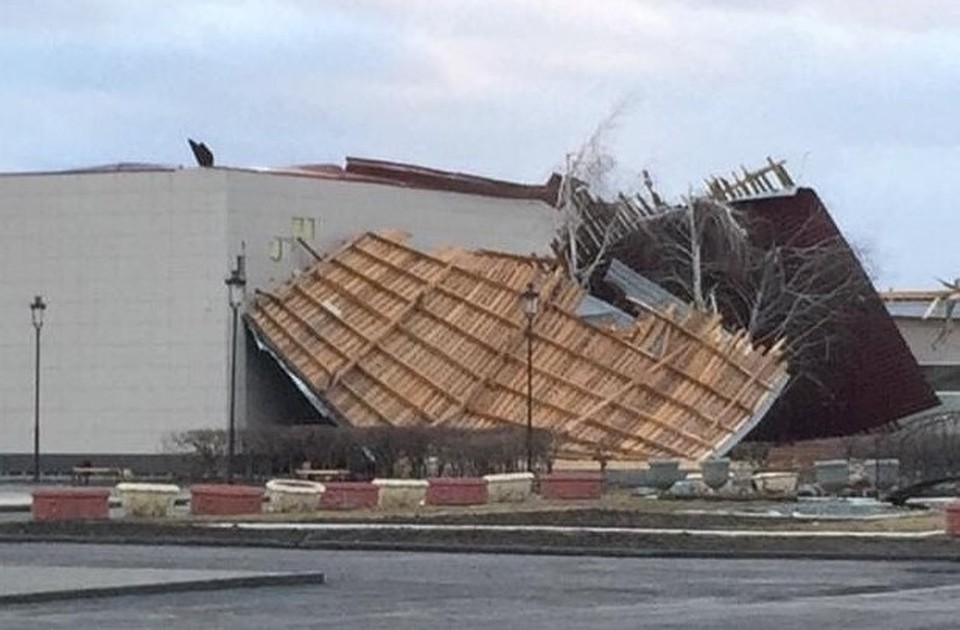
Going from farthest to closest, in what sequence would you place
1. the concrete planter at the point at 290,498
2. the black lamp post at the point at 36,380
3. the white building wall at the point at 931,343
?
the white building wall at the point at 931,343 → the black lamp post at the point at 36,380 → the concrete planter at the point at 290,498

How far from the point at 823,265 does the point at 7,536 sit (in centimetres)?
4168

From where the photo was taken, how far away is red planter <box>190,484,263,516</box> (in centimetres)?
4094

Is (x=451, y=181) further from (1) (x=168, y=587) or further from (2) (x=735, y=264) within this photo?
(1) (x=168, y=587)

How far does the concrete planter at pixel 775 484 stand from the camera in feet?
159

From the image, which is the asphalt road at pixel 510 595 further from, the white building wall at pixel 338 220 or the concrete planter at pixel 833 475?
the white building wall at pixel 338 220

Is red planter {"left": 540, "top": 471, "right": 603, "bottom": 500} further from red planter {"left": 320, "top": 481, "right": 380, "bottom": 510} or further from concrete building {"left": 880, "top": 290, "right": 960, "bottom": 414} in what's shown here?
concrete building {"left": 880, "top": 290, "right": 960, "bottom": 414}

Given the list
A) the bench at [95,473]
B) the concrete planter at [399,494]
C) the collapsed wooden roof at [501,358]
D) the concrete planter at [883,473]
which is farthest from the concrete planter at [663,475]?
the bench at [95,473]

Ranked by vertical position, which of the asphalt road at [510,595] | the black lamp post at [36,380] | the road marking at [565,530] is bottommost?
the asphalt road at [510,595]

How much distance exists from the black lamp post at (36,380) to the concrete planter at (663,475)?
1852cm

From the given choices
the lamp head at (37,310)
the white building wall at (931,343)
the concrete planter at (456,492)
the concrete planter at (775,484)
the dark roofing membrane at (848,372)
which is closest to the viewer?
A: the concrete planter at (456,492)

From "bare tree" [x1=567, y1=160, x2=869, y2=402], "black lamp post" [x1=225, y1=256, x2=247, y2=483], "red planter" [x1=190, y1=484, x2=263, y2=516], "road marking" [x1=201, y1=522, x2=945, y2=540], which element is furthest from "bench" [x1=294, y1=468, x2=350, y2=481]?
"bare tree" [x1=567, y1=160, x2=869, y2=402]

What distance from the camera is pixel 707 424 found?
197ft

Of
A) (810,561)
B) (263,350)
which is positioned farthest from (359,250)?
(810,561)

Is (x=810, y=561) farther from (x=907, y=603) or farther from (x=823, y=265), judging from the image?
(x=823, y=265)
